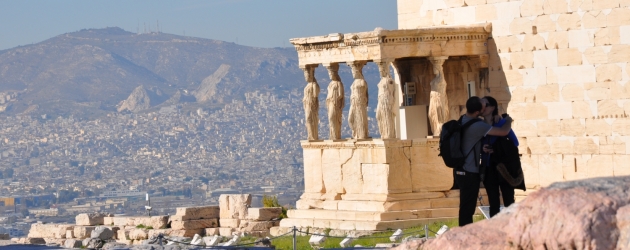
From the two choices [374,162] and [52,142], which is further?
[52,142]

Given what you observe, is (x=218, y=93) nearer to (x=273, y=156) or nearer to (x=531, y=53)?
(x=273, y=156)

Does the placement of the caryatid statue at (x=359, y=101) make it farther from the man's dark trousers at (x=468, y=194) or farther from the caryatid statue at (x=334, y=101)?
the man's dark trousers at (x=468, y=194)

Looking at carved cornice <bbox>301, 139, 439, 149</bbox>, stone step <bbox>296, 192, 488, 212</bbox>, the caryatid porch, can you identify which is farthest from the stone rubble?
carved cornice <bbox>301, 139, 439, 149</bbox>

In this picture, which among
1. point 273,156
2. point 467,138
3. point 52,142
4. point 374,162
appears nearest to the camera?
point 467,138

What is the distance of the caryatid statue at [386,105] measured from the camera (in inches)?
822

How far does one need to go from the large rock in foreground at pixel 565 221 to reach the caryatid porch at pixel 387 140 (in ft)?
35.3

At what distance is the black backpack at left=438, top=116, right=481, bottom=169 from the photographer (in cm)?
1436

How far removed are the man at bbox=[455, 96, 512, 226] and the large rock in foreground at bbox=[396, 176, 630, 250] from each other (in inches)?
190

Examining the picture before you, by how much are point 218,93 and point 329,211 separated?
146m

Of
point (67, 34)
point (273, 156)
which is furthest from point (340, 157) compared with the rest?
point (67, 34)

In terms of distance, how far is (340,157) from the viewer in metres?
21.5

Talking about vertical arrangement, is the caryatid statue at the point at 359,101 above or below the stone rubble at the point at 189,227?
above

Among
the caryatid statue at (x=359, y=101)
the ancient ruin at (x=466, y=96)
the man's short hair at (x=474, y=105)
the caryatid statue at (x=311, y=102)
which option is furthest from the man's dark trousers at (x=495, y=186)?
the caryatid statue at (x=311, y=102)

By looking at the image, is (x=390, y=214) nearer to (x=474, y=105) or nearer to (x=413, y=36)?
(x=413, y=36)
